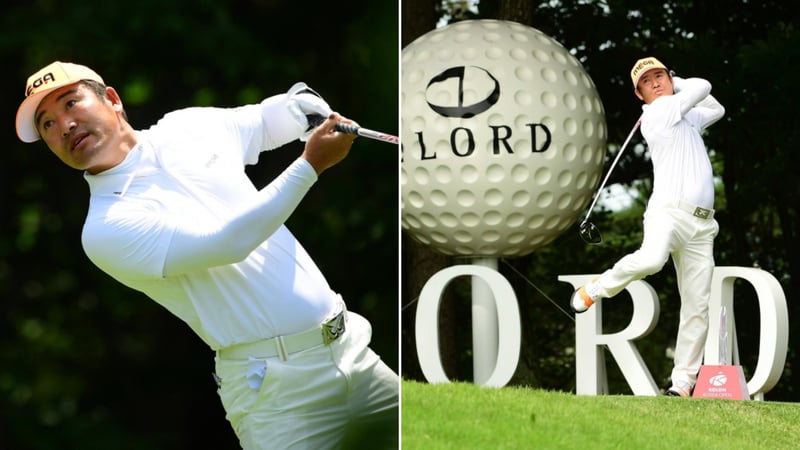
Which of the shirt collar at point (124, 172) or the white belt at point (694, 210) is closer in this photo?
the shirt collar at point (124, 172)

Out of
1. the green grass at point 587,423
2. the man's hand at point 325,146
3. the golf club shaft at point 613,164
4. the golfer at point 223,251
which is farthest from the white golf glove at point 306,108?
the golf club shaft at point 613,164

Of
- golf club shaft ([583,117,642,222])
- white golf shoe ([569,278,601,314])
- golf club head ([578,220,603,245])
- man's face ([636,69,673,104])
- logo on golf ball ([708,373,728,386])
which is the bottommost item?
logo on golf ball ([708,373,728,386])

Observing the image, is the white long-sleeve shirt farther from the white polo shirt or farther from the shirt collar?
the shirt collar

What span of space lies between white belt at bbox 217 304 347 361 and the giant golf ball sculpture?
0.63 meters

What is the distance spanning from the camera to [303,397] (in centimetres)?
162

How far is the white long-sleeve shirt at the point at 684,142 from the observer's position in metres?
2.07

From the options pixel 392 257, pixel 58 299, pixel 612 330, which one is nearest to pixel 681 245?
pixel 612 330

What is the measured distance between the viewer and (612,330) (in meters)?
2.35

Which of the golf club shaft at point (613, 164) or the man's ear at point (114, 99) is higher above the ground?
the man's ear at point (114, 99)

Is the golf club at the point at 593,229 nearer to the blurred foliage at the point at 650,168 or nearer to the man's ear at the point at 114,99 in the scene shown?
the blurred foliage at the point at 650,168

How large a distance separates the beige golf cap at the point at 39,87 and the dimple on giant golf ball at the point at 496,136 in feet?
2.72

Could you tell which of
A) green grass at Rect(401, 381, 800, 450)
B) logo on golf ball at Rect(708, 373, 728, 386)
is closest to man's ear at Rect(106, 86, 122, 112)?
green grass at Rect(401, 381, 800, 450)

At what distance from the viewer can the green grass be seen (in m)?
1.96

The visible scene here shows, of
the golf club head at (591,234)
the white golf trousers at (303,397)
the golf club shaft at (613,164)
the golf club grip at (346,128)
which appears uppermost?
the golf club grip at (346,128)
